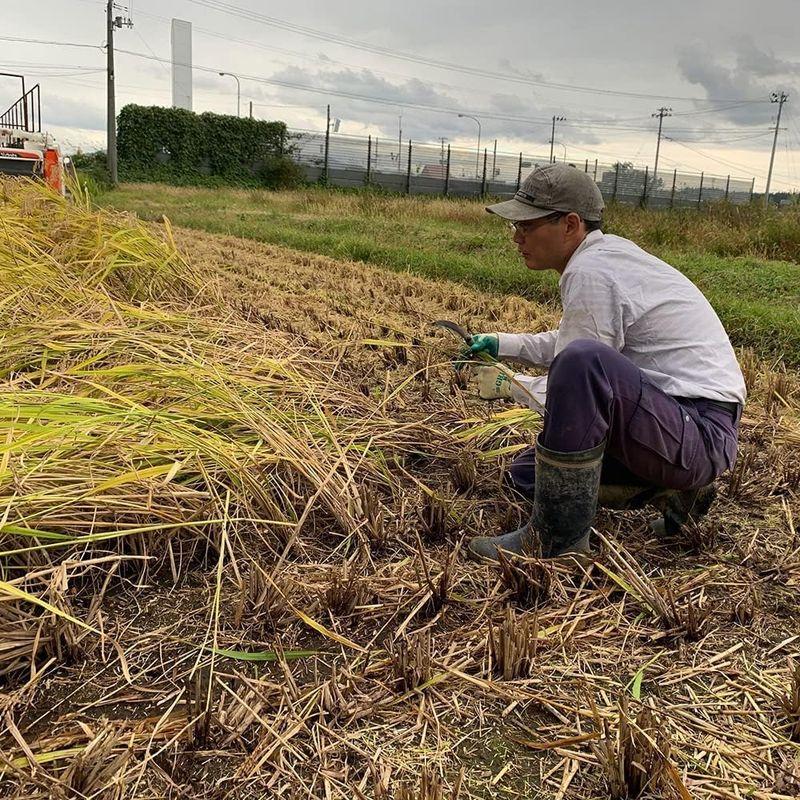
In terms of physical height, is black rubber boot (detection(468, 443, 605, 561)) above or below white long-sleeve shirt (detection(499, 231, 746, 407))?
below

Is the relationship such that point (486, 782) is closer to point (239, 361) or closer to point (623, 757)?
point (623, 757)

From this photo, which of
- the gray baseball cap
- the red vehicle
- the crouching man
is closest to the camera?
the crouching man

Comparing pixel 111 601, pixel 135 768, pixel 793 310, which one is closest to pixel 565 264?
pixel 111 601

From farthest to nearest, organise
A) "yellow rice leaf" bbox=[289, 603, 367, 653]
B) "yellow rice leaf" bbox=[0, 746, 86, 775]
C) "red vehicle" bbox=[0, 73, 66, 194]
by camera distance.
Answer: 1. "red vehicle" bbox=[0, 73, 66, 194]
2. "yellow rice leaf" bbox=[289, 603, 367, 653]
3. "yellow rice leaf" bbox=[0, 746, 86, 775]

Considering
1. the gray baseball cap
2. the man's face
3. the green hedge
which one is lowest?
the man's face

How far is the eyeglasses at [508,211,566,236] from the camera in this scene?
206cm

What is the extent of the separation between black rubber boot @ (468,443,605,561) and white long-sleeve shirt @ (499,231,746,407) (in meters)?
0.33

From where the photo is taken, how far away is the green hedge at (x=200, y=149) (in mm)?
23781

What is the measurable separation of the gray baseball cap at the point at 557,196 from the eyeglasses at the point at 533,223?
0.8 inches

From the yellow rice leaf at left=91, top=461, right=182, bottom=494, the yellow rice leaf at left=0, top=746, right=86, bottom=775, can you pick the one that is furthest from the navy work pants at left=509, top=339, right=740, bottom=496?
the yellow rice leaf at left=0, top=746, right=86, bottom=775

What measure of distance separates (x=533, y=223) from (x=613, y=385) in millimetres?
588

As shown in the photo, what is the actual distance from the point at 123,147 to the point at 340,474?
25.2m

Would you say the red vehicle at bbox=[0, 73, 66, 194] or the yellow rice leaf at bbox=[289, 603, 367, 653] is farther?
the red vehicle at bbox=[0, 73, 66, 194]

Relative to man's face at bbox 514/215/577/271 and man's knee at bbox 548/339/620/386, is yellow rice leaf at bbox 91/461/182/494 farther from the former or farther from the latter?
man's face at bbox 514/215/577/271
